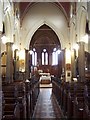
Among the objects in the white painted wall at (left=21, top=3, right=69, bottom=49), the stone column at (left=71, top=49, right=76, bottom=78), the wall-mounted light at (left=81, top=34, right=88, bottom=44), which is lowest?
the stone column at (left=71, top=49, right=76, bottom=78)

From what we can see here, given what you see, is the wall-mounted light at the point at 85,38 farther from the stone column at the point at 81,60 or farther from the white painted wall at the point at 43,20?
the white painted wall at the point at 43,20

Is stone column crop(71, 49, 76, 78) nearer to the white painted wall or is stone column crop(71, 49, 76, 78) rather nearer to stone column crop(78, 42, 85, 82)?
the white painted wall

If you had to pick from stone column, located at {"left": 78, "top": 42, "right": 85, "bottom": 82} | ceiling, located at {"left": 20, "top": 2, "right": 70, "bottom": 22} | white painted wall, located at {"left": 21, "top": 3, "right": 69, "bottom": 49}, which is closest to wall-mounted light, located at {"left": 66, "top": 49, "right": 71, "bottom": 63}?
Result: white painted wall, located at {"left": 21, "top": 3, "right": 69, "bottom": 49}

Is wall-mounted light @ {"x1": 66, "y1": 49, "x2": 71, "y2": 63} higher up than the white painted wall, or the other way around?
the white painted wall

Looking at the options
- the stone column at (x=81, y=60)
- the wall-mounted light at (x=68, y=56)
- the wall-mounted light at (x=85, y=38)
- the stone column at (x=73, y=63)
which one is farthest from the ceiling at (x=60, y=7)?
the stone column at (x=81, y=60)

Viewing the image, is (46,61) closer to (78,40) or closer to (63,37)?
(63,37)

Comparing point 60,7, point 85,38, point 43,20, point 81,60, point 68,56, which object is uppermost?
point 60,7

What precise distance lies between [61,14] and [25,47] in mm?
4509

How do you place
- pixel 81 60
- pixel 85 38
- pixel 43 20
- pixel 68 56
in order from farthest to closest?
pixel 43 20, pixel 68 56, pixel 81 60, pixel 85 38

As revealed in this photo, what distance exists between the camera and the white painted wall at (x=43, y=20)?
77.3 feet

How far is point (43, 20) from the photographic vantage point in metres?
23.6

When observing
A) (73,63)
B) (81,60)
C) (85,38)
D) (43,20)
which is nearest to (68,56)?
(73,63)

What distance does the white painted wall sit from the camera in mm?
23547

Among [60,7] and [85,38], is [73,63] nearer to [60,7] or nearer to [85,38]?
[85,38]
